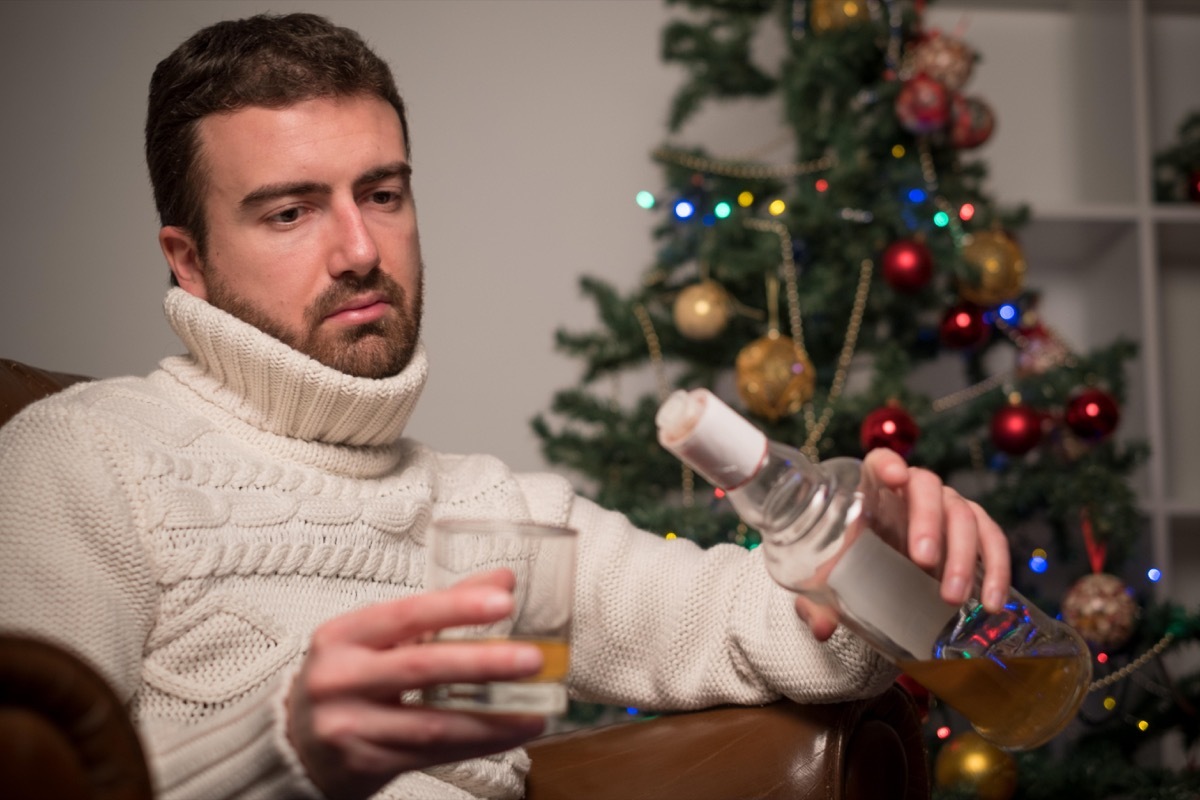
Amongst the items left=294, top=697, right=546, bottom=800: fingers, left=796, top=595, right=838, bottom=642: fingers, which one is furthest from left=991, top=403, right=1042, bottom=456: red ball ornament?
left=294, top=697, right=546, bottom=800: fingers

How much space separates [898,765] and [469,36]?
5.85 ft

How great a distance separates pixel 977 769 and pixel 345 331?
1296 millimetres


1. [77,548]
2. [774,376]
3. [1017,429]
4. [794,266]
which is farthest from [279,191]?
[1017,429]

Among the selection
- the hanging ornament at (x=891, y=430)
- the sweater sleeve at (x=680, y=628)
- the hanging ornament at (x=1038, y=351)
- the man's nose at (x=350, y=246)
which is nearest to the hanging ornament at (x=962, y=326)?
Result: the hanging ornament at (x=1038, y=351)

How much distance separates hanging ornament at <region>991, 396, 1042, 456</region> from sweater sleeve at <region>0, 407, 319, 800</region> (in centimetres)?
154

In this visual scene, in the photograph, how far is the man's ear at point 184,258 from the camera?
50.8 inches

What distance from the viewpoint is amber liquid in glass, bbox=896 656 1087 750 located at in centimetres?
90

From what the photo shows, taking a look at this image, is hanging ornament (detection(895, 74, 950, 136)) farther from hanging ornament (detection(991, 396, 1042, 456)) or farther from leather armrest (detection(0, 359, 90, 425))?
leather armrest (detection(0, 359, 90, 425))

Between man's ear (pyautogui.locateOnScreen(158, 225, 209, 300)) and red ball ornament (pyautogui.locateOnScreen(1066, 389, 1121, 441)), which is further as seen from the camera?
red ball ornament (pyautogui.locateOnScreen(1066, 389, 1121, 441))

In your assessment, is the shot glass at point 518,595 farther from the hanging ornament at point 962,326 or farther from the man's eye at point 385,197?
the hanging ornament at point 962,326

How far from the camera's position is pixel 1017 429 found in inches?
80.0

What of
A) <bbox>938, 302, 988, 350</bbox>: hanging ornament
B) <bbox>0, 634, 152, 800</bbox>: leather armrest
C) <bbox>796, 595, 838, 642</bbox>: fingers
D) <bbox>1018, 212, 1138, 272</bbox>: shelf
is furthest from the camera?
<bbox>1018, 212, 1138, 272</bbox>: shelf

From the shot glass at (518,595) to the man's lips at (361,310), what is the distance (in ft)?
2.03

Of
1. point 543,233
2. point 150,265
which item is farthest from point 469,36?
point 150,265
